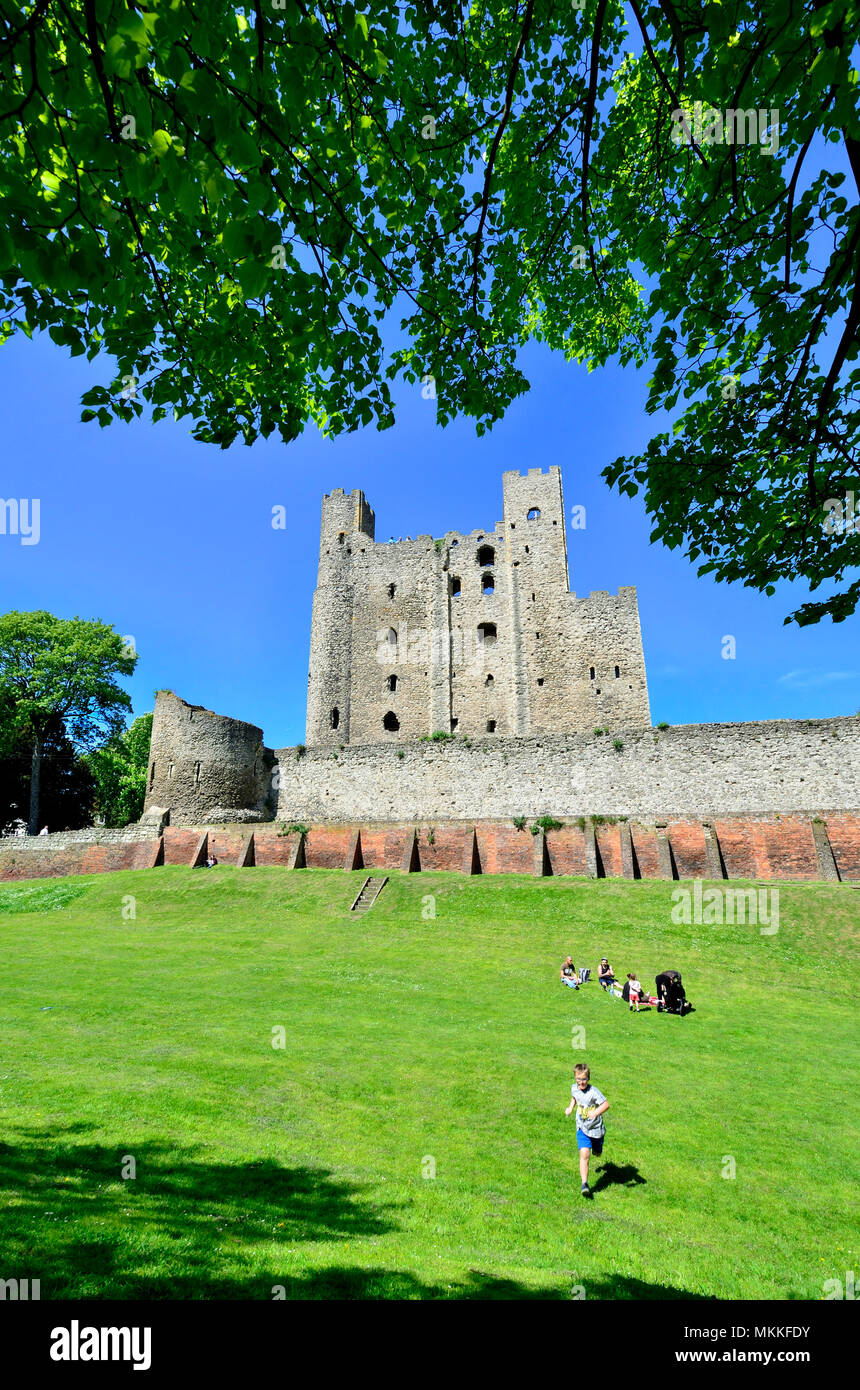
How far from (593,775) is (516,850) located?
19.5ft

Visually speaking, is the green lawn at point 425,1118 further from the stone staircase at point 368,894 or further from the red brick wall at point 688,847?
the red brick wall at point 688,847

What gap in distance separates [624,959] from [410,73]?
18.3m

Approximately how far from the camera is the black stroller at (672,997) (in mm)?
13852

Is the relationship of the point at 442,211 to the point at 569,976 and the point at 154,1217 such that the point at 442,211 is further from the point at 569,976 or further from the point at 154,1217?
the point at 569,976

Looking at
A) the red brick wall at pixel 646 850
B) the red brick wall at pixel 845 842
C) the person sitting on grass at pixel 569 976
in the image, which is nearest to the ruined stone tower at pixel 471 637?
the red brick wall at pixel 646 850

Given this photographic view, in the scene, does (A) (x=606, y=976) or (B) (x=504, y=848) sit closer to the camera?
(A) (x=606, y=976)

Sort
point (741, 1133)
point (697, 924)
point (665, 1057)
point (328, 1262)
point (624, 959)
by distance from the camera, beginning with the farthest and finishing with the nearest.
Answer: point (697, 924) < point (624, 959) < point (665, 1057) < point (741, 1133) < point (328, 1262)

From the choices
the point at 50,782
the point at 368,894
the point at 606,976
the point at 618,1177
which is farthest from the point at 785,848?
the point at 50,782

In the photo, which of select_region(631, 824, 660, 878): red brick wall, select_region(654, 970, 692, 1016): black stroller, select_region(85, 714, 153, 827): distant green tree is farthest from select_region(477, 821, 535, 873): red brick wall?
select_region(85, 714, 153, 827): distant green tree

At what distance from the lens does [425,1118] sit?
26.8ft

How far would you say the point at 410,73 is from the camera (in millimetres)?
5969

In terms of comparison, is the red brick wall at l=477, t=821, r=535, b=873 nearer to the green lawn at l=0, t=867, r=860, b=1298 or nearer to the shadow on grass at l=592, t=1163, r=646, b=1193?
the green lawn at l=0, t=867, r=860, b=1298
